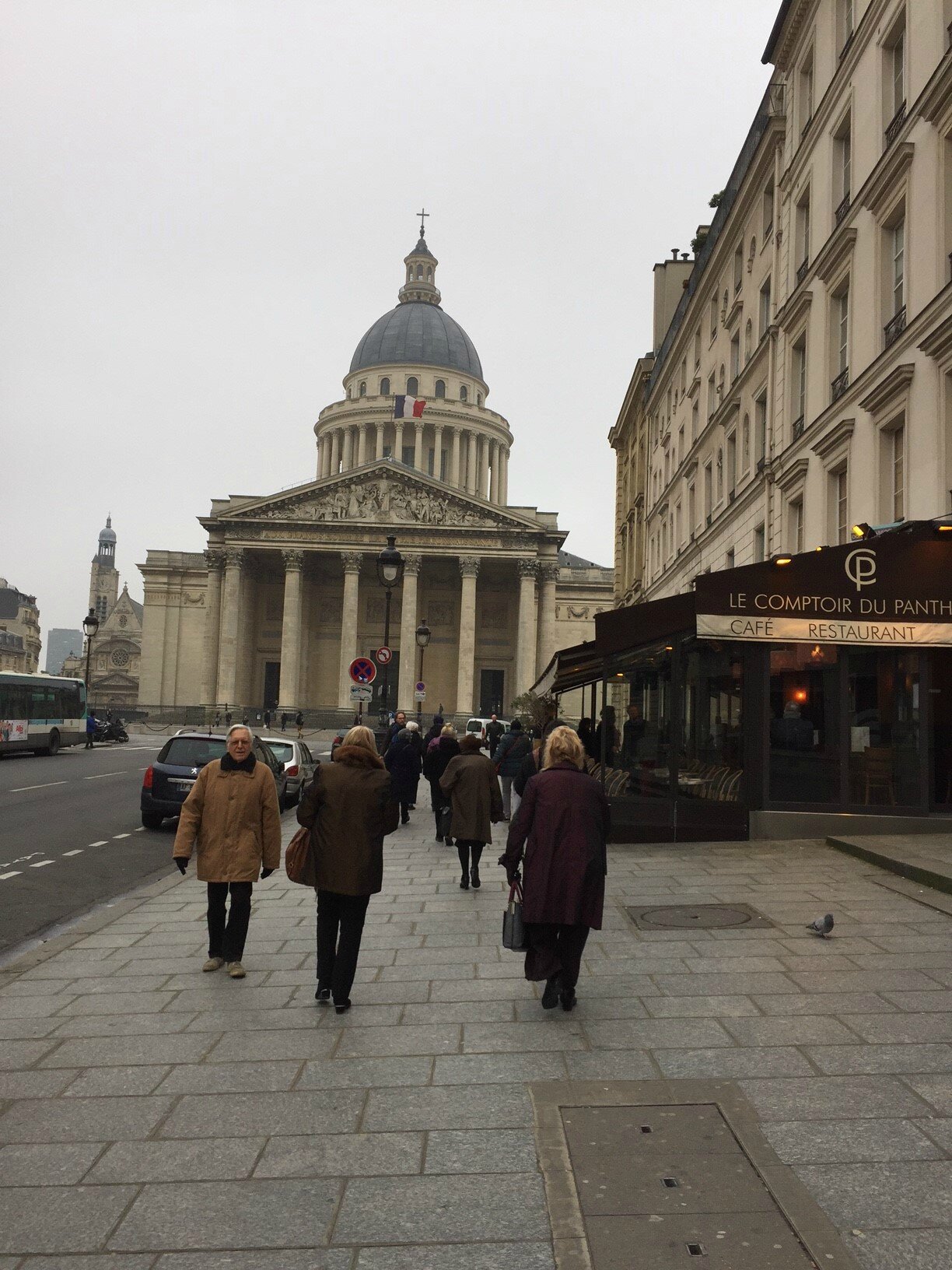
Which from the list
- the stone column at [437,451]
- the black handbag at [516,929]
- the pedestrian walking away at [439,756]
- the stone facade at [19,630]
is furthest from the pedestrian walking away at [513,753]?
the stone facade at [19,630]

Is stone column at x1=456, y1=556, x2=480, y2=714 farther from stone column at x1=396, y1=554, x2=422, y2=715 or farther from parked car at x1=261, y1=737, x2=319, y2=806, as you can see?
parked car at x1=261, y1=737, x2=319, y2=806

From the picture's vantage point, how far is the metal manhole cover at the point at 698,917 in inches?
339

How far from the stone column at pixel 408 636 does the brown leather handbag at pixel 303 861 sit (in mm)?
66955

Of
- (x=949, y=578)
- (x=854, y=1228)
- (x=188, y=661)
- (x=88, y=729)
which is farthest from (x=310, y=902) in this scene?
(x=188, y=661)

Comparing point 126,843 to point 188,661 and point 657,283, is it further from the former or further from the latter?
point 188,661

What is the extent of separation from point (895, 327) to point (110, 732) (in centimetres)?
4311

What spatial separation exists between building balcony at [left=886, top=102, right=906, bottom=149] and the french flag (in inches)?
2833

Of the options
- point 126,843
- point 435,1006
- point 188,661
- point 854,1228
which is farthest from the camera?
point 188,661

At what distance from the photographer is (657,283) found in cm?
4125

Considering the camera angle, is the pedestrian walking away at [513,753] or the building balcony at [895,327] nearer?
the pedestrian walking away at [513,753]

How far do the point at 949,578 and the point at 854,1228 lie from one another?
11467 millimetres

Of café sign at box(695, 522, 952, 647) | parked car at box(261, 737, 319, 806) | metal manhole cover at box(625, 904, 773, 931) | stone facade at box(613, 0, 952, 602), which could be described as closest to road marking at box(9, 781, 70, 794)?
parked car at box(261, 737, 319, 806)

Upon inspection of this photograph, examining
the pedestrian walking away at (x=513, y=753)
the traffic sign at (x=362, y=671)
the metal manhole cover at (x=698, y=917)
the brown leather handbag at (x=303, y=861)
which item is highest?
the traffic sign at (x=362, y=671)

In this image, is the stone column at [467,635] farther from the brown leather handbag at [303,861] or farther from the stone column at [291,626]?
the brown leather handbag at [303,861]
